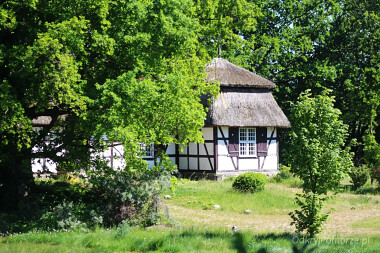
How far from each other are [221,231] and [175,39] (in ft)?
20.2

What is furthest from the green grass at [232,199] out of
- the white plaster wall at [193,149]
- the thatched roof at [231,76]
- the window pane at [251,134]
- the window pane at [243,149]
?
the thatched roof at [231,76]

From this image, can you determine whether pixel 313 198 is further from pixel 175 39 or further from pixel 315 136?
pixel 175 39

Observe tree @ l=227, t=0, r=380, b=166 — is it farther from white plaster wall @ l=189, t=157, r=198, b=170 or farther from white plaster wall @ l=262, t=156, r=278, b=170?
white plaster wall @ l=189, t=157, r=198, b=170

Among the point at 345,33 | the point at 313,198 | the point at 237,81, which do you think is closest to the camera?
the point at 313,198

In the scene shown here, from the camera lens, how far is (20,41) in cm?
1480

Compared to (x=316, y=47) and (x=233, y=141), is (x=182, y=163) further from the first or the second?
(x=316, y=47)

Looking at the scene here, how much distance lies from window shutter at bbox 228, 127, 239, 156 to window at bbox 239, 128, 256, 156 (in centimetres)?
38

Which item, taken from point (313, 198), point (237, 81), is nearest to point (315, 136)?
point (313, 198)

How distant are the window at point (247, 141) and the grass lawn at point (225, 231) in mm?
6305

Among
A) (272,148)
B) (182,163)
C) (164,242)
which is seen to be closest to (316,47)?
(272,148)

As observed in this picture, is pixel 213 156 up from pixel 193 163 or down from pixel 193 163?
up

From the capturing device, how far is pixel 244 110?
92.4ft

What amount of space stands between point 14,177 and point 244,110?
15154 millimetres

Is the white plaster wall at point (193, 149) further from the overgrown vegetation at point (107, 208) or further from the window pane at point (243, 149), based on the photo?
the overgrown vegetation at point (107, 208)
